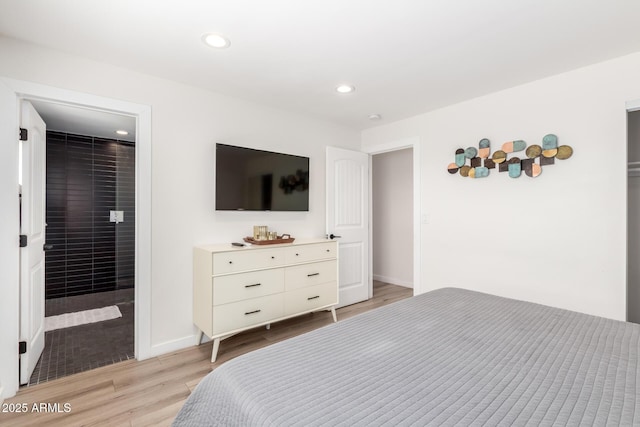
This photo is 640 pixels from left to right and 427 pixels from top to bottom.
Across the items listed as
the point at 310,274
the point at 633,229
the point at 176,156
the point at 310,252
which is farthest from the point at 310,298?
the point at 633,229

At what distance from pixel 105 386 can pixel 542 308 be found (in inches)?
113

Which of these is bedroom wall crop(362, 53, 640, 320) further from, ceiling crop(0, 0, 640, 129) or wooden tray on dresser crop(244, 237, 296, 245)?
wooden tray on dresser crop(244, 237, 296, 245)

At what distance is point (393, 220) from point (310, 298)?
2.53m

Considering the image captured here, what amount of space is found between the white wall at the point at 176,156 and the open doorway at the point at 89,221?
90cm

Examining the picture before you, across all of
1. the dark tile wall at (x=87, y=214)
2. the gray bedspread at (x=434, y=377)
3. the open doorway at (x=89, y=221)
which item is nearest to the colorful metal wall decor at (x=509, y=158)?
the gray bedspread at (x=434, y=377)

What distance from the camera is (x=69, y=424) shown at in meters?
1.68

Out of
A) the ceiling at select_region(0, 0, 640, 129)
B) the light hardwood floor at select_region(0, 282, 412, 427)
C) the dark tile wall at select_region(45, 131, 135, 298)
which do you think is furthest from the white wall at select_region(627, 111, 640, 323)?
the dark tile wall at select_region(45, 131, 135, 298)

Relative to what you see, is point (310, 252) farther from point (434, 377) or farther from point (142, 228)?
point (434, 377)

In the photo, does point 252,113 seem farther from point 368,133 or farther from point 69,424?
point 69,424

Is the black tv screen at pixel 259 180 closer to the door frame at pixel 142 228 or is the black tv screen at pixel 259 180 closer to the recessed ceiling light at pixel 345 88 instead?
A: the door frame at pixel 142 228

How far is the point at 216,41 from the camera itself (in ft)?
6.45

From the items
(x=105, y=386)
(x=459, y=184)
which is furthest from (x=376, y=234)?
(x=105, y=386)

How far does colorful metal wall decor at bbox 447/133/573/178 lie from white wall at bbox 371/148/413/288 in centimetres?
173

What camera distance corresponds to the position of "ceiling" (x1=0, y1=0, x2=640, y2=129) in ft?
5.41
